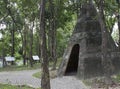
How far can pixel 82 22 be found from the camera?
24.2 m

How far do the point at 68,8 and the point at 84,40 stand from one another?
12393mm

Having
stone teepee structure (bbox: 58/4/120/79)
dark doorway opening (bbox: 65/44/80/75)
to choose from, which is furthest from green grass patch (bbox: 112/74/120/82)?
dark doorway opening (bbox: 65/44/80/75)

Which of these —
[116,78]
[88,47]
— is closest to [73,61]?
[88,47]

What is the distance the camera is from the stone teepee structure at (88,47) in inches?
856

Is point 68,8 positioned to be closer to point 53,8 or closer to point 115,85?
point 53,8

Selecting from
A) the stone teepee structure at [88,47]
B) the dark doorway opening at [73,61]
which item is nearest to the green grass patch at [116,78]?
the stone teepee structure at [88,47]

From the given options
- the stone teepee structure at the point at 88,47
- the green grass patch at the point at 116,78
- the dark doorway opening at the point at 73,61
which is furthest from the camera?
the dark doorway opening at the point at 73,61

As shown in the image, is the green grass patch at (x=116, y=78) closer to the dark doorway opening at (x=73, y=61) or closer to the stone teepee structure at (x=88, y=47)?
the stone teepee structure at (x=88, y=47)

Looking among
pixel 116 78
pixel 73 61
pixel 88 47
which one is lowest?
pixel 73 61

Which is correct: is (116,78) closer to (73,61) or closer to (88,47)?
(88,47)

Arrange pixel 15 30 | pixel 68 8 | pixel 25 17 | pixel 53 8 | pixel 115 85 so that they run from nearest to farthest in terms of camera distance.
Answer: pixel 115 85
pixel 53 8
pixel 68 8
pixel 25 17
pixel 15 30

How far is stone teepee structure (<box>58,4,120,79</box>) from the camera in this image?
71.4 feet

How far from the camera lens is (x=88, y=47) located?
22594 mm

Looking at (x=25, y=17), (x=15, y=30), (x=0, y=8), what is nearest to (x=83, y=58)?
(x=25, y=17)
